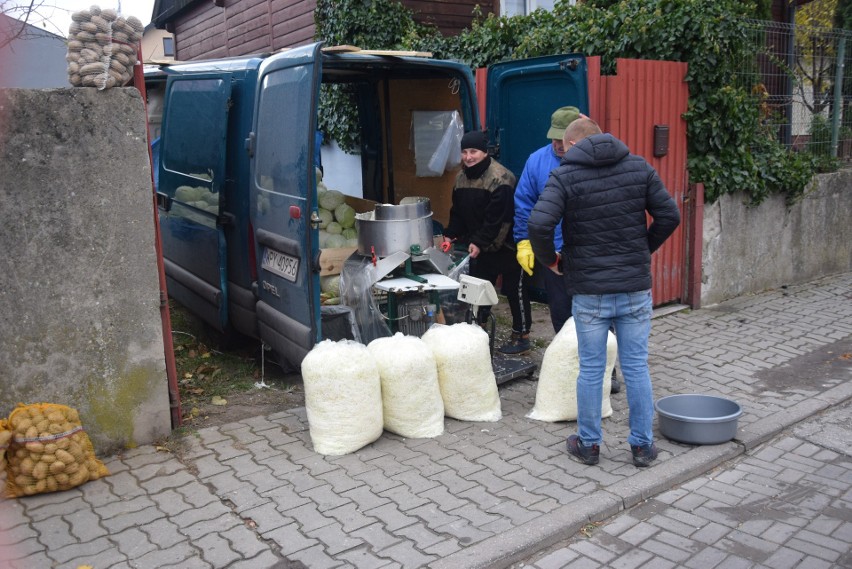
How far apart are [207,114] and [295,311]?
80.8 inches

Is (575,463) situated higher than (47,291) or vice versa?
(47,291)

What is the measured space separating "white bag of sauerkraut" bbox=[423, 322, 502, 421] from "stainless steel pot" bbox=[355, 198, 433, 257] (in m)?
0.92

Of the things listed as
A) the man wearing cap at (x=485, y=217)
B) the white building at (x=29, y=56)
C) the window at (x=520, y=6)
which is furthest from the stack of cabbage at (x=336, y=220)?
the window at (x=520, y=6)

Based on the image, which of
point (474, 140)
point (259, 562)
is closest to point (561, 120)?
point (474, 140)

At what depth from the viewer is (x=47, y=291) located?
4.37 m

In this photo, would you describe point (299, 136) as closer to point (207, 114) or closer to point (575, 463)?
point (207, 114)

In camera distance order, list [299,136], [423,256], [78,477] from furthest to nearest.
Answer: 1. [423,256]
2. [299,136]
3. [78,477]

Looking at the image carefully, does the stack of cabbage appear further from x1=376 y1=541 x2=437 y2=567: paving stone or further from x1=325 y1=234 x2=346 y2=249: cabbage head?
x1=376 y1=541 x2=437 y2=567: paving stone

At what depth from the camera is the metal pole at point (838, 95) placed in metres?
9.70

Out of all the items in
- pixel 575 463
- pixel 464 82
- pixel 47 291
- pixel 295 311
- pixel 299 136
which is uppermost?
pixel 464 82

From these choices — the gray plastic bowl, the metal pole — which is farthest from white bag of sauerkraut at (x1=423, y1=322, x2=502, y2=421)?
the metal pole

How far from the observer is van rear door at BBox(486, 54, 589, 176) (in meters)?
6.82

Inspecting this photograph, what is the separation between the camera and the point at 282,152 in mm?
5289

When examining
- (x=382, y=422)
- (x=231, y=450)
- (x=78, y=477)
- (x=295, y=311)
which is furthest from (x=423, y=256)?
(x=78, y=477)
